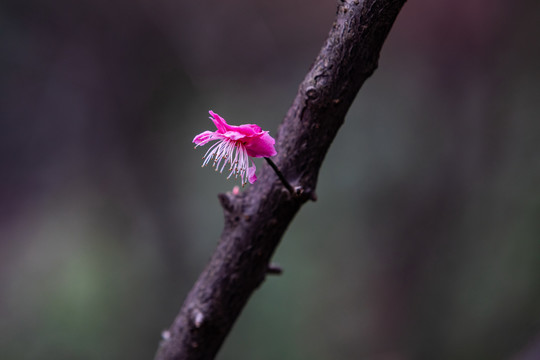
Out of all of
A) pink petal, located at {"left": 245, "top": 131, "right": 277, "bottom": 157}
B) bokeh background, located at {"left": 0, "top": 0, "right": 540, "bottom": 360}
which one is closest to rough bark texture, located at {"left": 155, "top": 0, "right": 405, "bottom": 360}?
pink petal, located at {"left": 245, "top": 131, "right": 277, "bottom": 157}

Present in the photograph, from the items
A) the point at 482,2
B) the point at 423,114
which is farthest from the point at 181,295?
the point at 482,2

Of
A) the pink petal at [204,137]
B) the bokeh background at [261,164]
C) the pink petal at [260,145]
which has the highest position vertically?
the bokeh background at [261,164]

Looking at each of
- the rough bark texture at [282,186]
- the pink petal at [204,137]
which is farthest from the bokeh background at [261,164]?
the pink petal at [204,137]

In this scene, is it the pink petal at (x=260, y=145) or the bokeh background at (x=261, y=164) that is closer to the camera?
the pink petal at (x=260, y=145)

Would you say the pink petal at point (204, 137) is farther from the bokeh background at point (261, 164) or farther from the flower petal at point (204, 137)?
the bokeh background at point (261, 164)

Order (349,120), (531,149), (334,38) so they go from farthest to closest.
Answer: (349,120) < (531,149) < (334,38)

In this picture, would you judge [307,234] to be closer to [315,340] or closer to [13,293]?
[315,340]

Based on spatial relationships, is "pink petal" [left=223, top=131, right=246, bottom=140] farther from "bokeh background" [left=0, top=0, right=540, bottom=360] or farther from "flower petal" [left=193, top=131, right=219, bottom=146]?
"bokeh background" [left=0, top=0, right=540, bottom=360]
